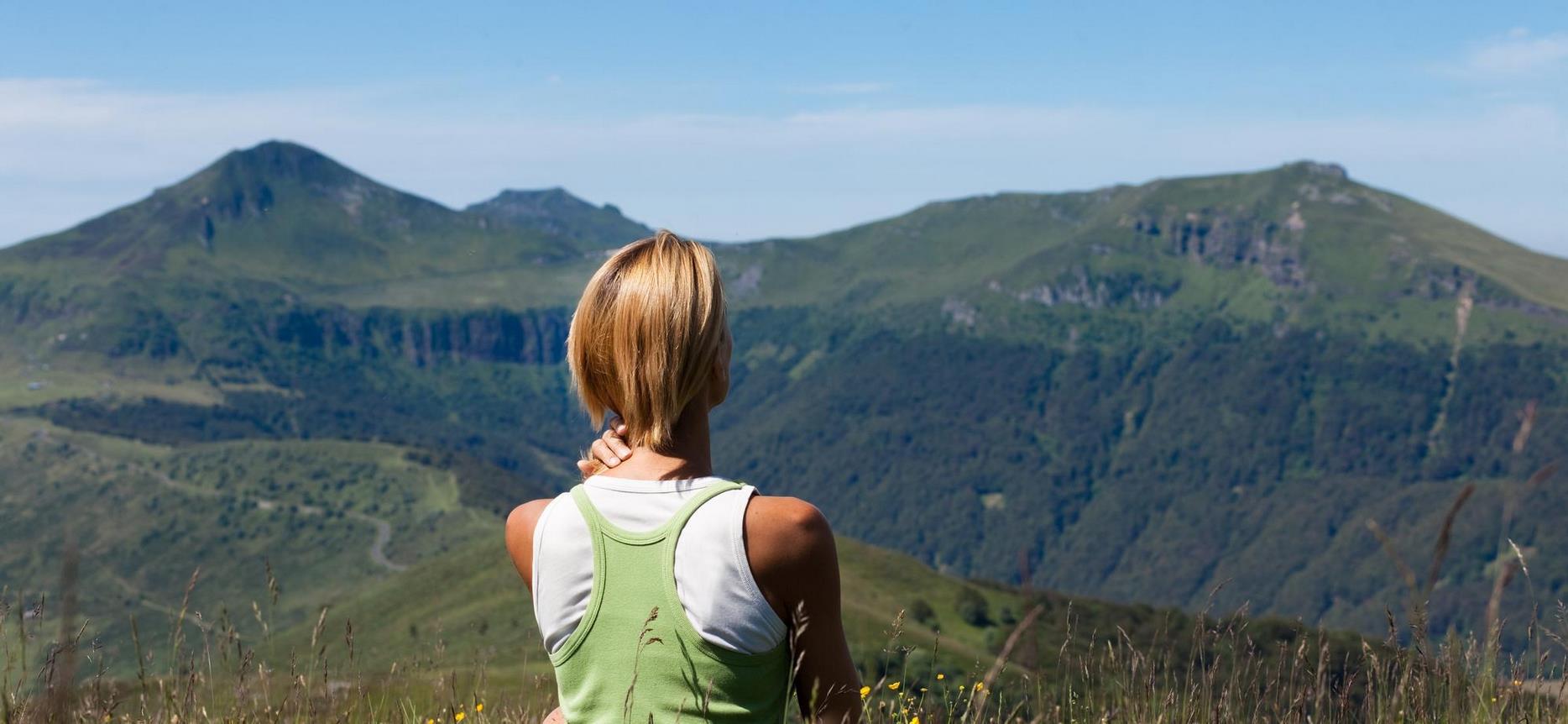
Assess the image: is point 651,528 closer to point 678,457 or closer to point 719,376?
point 678,457

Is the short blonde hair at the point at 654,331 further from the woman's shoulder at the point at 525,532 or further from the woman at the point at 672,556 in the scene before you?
the woman's shoulder at the point at 525,532

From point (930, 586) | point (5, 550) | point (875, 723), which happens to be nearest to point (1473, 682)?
point (875, 723)

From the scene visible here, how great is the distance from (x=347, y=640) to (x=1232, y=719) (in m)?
3.25

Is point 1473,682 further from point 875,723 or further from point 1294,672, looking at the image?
point 875,723

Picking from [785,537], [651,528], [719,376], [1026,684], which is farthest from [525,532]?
[1026,684]

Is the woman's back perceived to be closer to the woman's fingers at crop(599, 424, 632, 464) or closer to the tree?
the woman's fingers at crop(599, 424, 632, 464)

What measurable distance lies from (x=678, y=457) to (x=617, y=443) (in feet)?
0.77

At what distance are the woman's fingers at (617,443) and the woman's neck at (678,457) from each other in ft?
0.06

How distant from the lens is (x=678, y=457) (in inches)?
147

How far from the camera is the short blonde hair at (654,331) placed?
3.64 meters

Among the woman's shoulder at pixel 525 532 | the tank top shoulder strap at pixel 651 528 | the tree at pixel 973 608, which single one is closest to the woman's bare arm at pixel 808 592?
the tank top shoulder strap at pixel 651 528

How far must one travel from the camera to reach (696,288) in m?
3.67

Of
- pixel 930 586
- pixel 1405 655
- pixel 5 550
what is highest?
pixel 1405 655

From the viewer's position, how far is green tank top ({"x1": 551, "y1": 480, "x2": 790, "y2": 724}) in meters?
3.56
